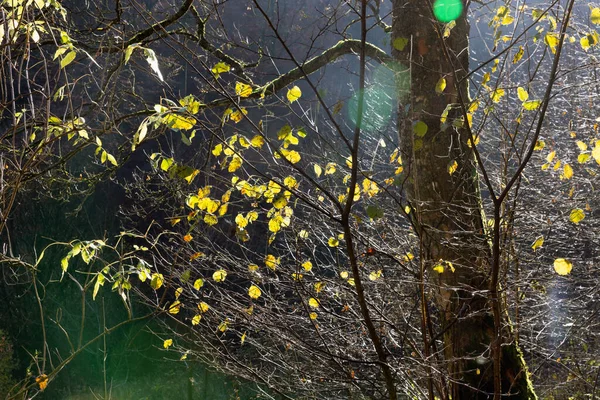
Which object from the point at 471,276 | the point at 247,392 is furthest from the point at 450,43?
the point at 247,392

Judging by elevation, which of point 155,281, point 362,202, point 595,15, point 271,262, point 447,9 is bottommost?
point 155,281

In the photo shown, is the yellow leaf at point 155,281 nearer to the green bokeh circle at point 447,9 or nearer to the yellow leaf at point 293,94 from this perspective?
the yellow leaf at point 293,94

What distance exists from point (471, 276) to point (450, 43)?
124 cm

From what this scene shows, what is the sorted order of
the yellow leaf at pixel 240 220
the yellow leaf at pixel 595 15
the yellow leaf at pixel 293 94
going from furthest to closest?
1. the yellow leaf at pixel 240 220
2. the yellow leaf at pixel 293 94
3. the yellow leaf at pixel 595 15

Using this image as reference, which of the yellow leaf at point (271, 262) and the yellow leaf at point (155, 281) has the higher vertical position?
the yellow leaf at point (271, 262)

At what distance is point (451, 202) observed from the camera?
262cm

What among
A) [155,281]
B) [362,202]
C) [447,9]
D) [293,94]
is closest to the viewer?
[293,94]

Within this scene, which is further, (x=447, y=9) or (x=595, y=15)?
(x=447, y=9)

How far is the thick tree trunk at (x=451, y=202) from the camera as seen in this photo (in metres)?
2.70

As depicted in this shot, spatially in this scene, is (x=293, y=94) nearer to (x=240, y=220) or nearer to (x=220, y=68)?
(x=220, y=68)

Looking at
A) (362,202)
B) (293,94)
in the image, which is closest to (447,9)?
(293,94)

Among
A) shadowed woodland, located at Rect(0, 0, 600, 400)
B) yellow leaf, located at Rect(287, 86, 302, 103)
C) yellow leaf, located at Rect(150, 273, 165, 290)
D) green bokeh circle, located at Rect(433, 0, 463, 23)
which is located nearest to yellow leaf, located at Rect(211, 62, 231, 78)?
shadowed woodland, located at Rect(0, 0, 600, 400)

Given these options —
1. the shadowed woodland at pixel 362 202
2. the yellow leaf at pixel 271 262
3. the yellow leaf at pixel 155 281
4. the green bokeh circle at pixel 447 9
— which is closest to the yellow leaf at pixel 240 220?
the shadowed woodland at pixel 362 202

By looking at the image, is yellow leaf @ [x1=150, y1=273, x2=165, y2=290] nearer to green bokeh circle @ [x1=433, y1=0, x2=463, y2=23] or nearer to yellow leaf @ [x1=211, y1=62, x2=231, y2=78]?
yellow leaf @ [x1=211, y1=62, x2=231, y2=78]
